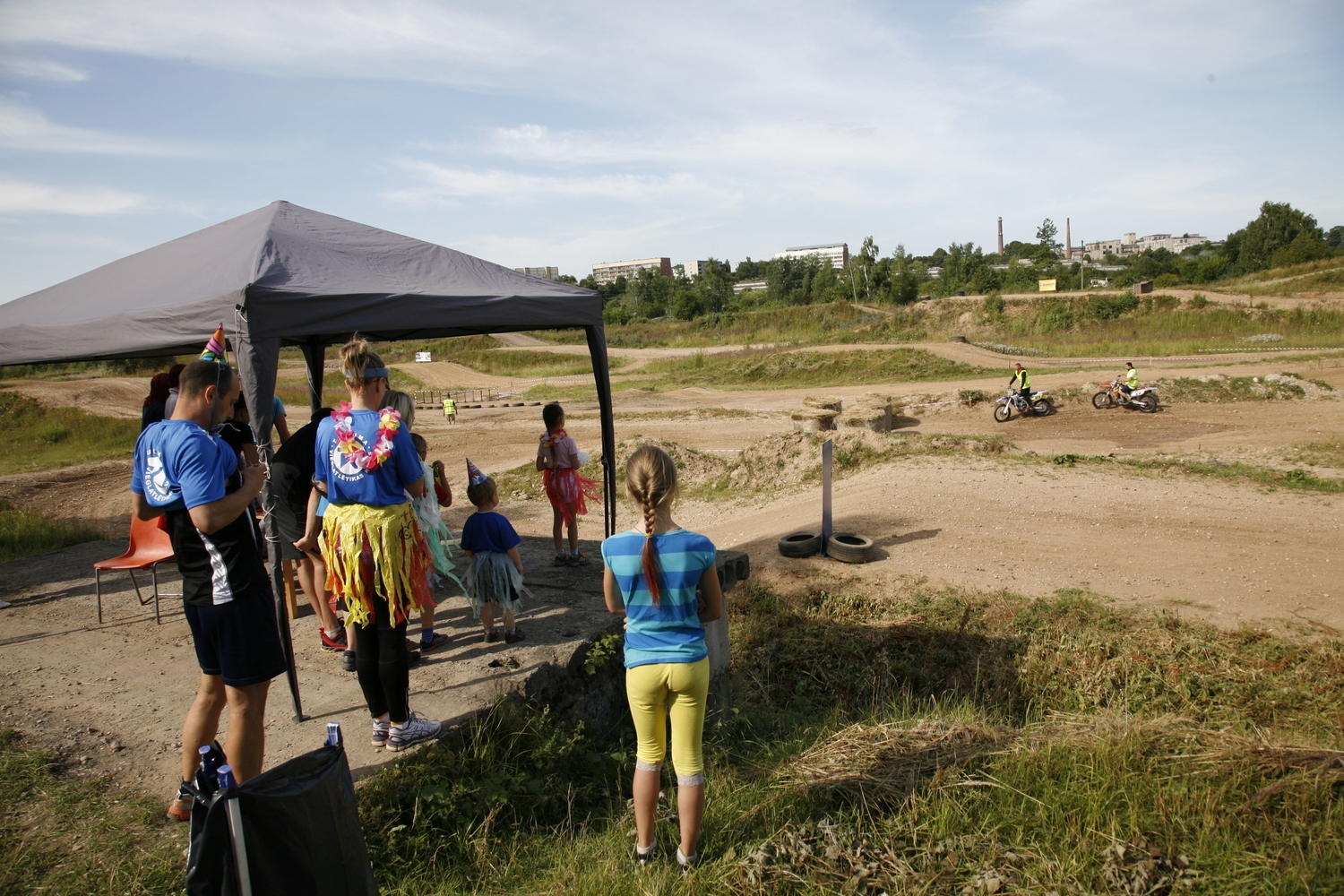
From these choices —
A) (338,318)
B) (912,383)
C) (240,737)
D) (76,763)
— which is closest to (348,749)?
(240,737)

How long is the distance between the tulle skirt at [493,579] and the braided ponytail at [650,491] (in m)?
2.13

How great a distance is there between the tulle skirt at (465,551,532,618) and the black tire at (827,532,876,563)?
4296mm

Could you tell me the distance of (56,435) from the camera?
2123cm

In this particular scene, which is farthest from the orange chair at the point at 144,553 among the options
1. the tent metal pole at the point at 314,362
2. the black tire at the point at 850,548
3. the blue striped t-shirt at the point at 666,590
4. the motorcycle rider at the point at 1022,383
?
the motorcycle rider at the point at 1022,383

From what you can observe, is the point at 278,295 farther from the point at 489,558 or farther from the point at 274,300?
the point at 489,558

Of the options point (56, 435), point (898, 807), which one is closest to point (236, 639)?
point (898, 807)

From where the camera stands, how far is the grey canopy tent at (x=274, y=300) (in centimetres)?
413

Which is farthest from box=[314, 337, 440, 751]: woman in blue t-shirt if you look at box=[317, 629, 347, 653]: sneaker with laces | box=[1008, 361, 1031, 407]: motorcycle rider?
box=[1008, 361, 1031, 407]: motorcycle rider

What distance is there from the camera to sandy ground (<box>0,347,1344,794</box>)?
4.30m

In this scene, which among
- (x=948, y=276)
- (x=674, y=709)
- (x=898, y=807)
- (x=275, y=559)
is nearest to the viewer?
(x=674, y=709)

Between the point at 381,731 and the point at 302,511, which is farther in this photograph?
the point at 302,511

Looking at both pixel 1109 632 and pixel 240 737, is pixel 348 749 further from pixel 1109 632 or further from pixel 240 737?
pixel 1109 632

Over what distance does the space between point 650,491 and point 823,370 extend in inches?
1026

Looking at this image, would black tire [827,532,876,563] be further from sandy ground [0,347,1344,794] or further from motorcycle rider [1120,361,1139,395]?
motorcycle rider [1120,361,1139,395]
